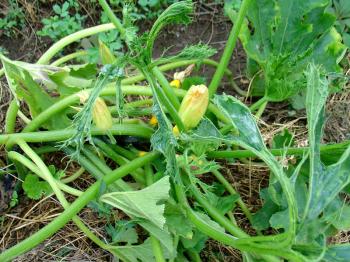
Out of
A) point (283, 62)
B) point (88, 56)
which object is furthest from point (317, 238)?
point (88, 56)

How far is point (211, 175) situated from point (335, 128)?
461 mm

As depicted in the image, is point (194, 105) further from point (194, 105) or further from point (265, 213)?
point (265, 213)

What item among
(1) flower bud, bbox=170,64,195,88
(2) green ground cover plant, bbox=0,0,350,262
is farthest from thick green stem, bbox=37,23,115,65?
(1) flower bud, bbox=170,64,195,88

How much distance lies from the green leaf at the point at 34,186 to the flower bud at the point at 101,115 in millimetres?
298

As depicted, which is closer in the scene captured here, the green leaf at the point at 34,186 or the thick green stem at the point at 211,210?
the thick green stem at the point at 211,210

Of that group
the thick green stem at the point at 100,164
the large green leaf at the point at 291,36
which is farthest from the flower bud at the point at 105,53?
the large green leaf at the point at 291,36

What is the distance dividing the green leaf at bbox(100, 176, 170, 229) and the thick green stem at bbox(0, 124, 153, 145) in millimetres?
199

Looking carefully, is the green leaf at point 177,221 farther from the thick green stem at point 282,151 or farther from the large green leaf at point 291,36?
the large green leaf at point 291,36

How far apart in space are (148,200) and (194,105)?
9.4 inches

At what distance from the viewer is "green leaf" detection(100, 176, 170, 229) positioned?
1284 millimetres

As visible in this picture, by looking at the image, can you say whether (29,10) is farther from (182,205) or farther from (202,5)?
(182,205)

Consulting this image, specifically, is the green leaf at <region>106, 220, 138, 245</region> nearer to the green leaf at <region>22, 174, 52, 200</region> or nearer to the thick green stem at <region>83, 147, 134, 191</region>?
the thick green stem at <region>83, 147, 134, 191</region>

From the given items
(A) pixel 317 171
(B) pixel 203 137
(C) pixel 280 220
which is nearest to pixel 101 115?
(B) pixel 203 137

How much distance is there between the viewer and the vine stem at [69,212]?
1.31 m
